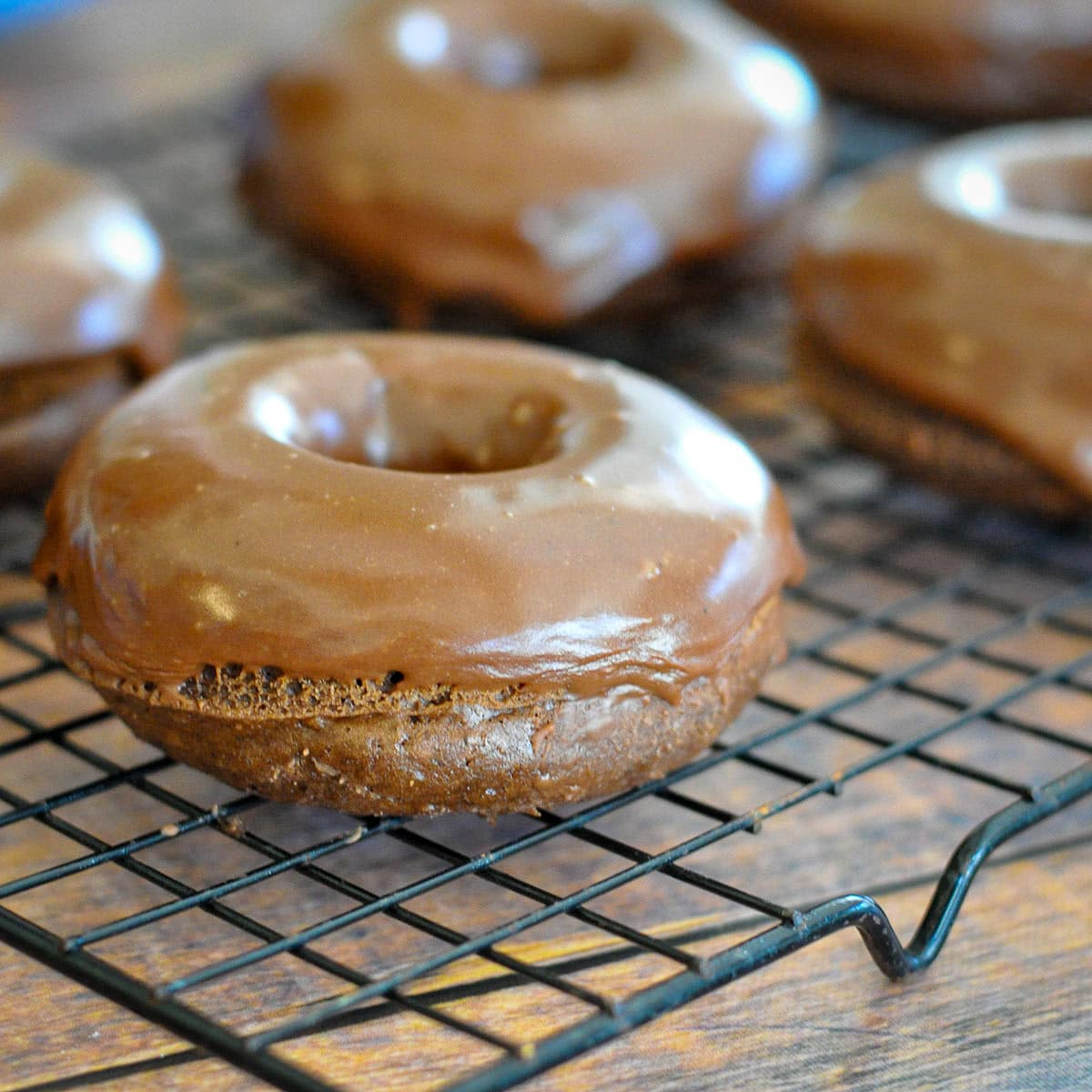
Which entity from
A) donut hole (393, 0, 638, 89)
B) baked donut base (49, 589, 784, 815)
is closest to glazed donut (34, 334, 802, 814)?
baked donut base (49, 589, 784, 815)

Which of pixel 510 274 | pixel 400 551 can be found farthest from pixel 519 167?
pixel 400 551

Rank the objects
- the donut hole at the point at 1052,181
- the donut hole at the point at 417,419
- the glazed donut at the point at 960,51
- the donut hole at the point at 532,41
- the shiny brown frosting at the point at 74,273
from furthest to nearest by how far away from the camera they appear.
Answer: the glazed donut at the point at 960,51
the donut hole at the point at 532,41
the donut hole at the point at 1052,181
the shiny brown frosting at the point at 74,273
the donut hole at the point at 417,419

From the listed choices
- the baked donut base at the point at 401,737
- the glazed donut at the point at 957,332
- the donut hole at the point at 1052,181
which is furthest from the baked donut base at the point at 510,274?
the baked donut base at the point at 401,737

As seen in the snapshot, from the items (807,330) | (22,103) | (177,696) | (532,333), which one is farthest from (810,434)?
(22,103)

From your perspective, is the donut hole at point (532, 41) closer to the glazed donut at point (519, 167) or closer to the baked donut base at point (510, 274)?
the glazed donut at point (519, 167)

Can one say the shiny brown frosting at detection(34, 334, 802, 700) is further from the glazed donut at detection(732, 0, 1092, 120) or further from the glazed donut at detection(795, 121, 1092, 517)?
the glazed donut at detection(732, 0, 1092, 120)
